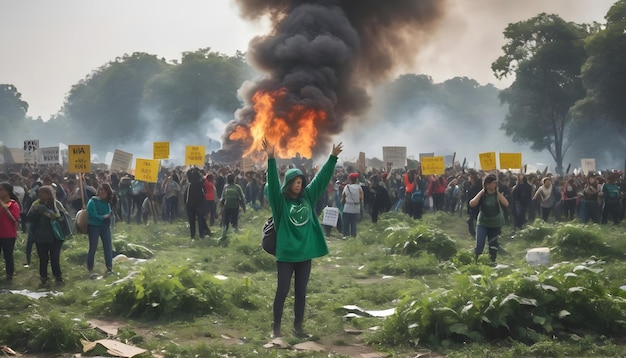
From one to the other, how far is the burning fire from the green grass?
14.5 meters

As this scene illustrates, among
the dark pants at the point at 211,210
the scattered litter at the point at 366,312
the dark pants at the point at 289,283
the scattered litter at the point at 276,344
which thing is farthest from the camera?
the dark pants at the point at 211,210

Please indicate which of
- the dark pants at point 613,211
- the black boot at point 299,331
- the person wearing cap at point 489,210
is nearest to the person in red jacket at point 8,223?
the black boot at point 299,331

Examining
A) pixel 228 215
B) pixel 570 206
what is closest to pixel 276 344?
pixel 228 215

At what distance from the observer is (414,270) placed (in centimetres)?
1261

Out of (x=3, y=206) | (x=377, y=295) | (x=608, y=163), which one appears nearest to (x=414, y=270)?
(x=377, y=295)

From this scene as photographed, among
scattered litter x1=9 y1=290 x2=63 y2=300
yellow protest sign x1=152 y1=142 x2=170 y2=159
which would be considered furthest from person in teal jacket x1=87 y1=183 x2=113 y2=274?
yellow protest sign x1=152 y1=142 x2=170 y2=159

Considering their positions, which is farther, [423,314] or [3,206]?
[3,206]

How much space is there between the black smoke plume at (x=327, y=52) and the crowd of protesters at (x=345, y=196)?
3.78 m

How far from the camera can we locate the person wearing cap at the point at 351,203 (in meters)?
17.8

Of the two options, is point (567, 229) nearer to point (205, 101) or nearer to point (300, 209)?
point (300, 209)

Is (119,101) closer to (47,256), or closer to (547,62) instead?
(547,62)

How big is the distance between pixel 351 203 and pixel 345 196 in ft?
0.78

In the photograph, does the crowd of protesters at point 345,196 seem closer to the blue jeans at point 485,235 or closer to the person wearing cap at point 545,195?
the person wearing cap at point 545,195

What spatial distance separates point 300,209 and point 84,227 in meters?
Answer: 5.56
